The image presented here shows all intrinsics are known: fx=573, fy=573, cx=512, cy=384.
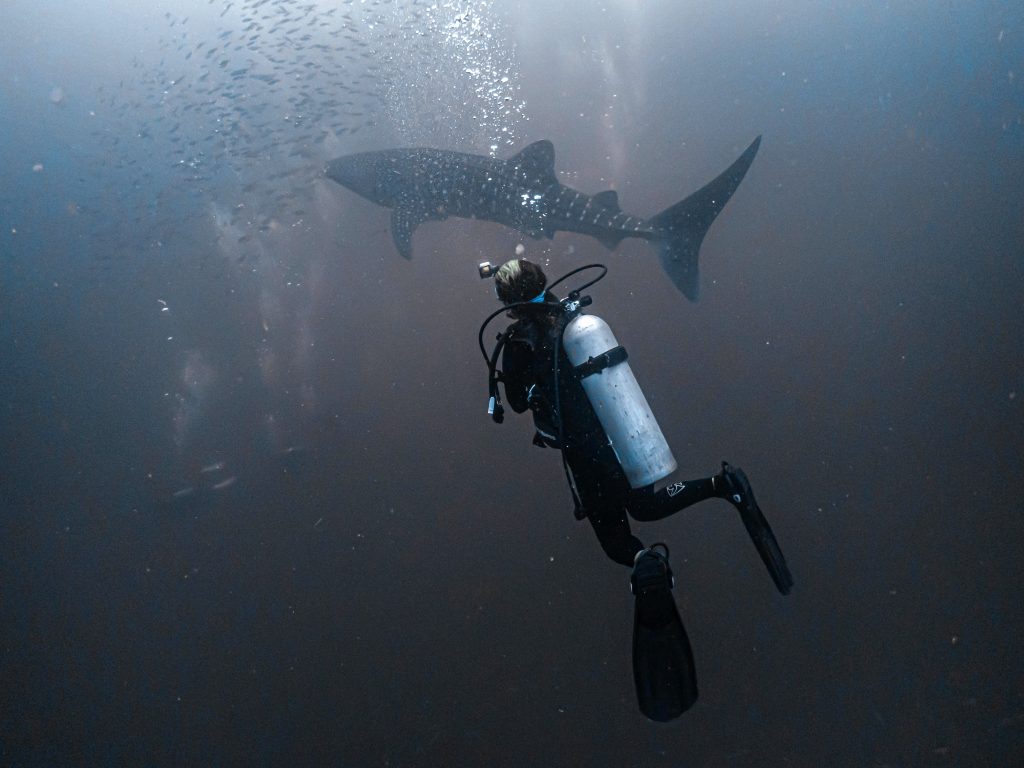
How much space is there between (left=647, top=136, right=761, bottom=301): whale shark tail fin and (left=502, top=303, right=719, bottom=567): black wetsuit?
2.56 meters

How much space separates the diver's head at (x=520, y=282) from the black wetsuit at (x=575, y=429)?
77 mm

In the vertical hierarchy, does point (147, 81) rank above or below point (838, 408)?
above

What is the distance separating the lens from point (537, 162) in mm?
5570

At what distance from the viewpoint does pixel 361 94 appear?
25.1 ft

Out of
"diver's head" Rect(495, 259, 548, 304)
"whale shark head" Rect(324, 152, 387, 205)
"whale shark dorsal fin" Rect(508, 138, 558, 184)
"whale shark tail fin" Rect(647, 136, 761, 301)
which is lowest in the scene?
"diver's head" Rect(495, 259, 548, 304)

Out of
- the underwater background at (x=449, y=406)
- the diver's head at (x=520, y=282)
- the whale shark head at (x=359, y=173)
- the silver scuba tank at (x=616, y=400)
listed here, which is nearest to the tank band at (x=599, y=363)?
the silver scuba tank at (x=616, y=400)

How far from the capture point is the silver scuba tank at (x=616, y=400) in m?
2.97

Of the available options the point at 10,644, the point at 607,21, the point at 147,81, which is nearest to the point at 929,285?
the point at 607,21

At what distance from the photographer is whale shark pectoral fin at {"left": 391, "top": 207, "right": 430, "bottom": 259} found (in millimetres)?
6828

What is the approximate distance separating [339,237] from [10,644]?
667cm

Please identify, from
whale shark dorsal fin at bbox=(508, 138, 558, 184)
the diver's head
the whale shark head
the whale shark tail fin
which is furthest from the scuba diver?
the whale shark head

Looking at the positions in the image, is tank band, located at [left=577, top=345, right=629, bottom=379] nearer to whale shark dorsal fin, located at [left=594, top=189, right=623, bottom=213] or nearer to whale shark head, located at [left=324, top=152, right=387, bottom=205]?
whale shark dorsal fin, located at [left=594, top=189, right=623, bottom=213]

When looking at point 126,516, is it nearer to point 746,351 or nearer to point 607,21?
point 746,351

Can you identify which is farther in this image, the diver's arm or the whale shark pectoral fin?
the whale shark pectoral fin
